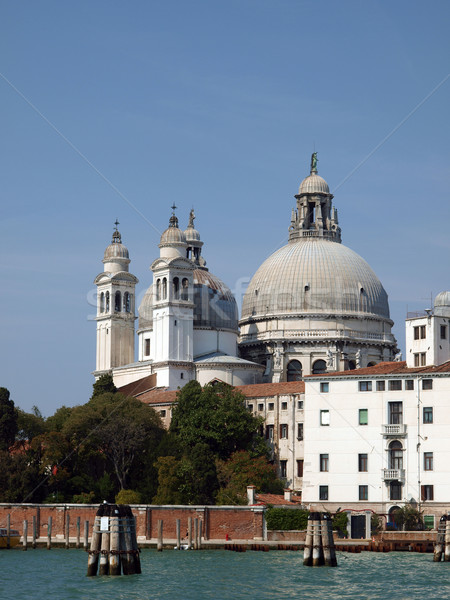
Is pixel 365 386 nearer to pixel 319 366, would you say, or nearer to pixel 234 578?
pixel 234 578

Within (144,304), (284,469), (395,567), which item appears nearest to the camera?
(395,567)

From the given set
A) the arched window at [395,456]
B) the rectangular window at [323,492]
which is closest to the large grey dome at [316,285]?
the rectangular window at [323,492]

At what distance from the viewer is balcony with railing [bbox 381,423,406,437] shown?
208 feet

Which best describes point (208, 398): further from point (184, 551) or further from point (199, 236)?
point (199, 236)

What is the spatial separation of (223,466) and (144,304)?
85.6 ft

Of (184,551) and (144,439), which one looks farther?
(144,439)

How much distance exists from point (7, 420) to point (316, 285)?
2652 cm

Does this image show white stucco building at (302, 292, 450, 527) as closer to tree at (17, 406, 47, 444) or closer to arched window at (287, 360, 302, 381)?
tree at (17, 406, 47, 444)

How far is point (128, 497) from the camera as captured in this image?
67.6 meters

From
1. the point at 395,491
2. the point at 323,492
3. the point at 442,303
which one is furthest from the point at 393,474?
the point at 442,303

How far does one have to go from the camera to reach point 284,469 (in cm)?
7569

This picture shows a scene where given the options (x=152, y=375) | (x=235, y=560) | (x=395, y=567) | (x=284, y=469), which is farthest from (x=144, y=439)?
(x=395, y=567)

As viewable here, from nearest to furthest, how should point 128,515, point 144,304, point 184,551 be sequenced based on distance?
point 128,515 < point 184,551 < point 144,304

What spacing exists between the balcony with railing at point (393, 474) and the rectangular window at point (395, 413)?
6.73 ft
